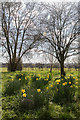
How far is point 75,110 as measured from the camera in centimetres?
153

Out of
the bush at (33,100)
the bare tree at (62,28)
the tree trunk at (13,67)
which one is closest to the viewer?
the bush at (33,100)

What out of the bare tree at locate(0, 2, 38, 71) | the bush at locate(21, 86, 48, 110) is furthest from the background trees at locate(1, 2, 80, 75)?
the bush at locate(21, 86, 48, 110)

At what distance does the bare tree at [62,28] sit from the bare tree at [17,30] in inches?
16.5

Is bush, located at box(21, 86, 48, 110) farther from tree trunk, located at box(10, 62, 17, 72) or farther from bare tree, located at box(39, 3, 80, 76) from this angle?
tree trunk, located at box(10, 62, 17, 72)

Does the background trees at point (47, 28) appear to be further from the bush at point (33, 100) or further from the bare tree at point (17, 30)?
the bush at point (33, 100)

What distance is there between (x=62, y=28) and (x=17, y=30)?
1.64 metres

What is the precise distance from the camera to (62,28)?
3.17 meters

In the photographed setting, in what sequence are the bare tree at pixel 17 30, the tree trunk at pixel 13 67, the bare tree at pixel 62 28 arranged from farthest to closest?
the tree trunk at pixel 13 67 → the bare tree at pixel 17 30 → the bare tree at pixel 62 28

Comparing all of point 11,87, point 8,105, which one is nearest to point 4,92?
point 11,87

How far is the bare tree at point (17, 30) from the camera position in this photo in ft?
11.2

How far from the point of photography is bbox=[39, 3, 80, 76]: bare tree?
314 centimetres

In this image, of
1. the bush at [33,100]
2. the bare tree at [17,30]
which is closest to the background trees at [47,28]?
the bare tree at [17,30]

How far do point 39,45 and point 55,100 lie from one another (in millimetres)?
1979

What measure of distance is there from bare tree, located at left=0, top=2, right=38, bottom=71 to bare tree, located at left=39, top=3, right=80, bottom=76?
419mm
